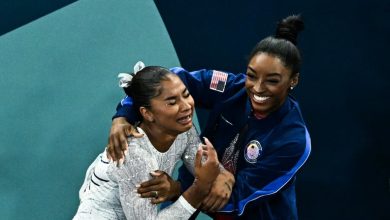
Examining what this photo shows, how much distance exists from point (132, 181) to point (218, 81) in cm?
45

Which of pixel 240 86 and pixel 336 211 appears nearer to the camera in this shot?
pixel 240 86

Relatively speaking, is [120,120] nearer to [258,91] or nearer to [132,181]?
[132,181]

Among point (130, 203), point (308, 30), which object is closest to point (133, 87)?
point (130, 203)

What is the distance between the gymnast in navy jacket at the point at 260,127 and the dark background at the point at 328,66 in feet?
2.44

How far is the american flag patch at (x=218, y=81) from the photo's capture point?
1.90m

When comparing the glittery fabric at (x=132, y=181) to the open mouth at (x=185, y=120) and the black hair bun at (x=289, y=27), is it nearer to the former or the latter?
the open mouth at (x=185, y=120)

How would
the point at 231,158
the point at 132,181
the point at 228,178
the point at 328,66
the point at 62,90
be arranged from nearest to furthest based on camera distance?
1. the point at 132,181
2. the point at 228,178
3. the point at 231,158
4. the point at 62,90
5. the point at 328,66

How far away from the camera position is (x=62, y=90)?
246cm

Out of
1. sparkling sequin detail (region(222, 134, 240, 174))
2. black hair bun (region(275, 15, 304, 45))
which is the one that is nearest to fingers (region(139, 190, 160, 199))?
sparkling sequin detail (region(222, 134, 240, 174))

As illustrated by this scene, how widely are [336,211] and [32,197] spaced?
1292mm

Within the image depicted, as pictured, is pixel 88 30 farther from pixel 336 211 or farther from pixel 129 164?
pixel 336 211

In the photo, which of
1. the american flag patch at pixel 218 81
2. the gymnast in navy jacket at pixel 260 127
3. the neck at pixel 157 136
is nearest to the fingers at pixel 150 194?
the gymnast in navy jacket at pixel 260 127

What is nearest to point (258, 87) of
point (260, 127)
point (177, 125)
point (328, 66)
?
point (260, 127)

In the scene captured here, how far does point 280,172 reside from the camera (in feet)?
5.78
